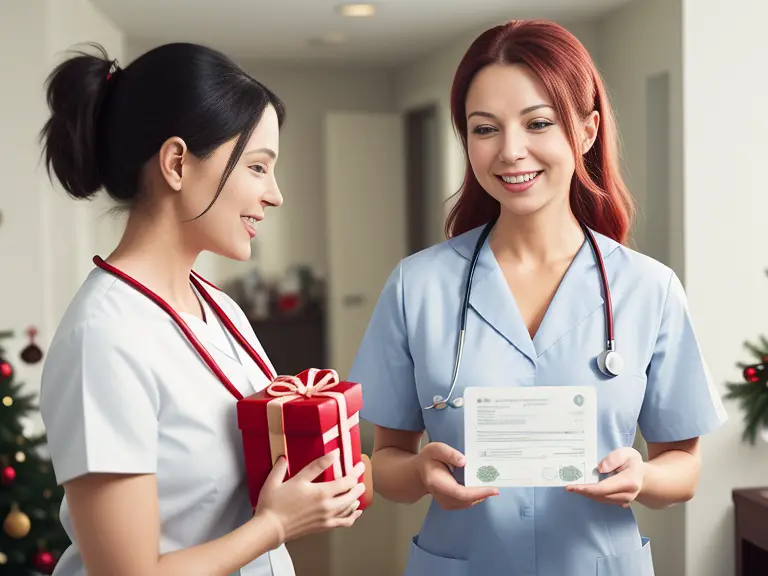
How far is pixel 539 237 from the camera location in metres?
1.65

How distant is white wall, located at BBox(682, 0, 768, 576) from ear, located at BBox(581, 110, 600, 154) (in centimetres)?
241

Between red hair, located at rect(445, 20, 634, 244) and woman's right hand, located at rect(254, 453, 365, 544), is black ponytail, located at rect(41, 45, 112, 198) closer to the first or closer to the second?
woman's right hand, located at rect(254, 453, 365, 544)

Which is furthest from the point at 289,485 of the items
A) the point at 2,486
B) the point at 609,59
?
the point at 609,59

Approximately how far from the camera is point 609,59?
201 inches

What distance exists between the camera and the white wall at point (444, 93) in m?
6.20

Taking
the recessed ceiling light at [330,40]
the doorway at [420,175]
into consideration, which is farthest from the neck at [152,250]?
the doorway at [420,175]

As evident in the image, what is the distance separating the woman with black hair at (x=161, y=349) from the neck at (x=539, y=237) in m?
0.55

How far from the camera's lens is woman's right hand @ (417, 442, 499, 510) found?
1.44 m

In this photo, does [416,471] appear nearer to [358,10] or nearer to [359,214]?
[358,10]

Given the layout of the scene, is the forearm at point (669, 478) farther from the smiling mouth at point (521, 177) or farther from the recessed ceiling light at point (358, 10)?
the recessed ceiling light at point (358, 10)

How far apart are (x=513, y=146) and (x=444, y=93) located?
5088 millimetres

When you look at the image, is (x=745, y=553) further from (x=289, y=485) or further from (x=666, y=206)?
(x=289, y=485)

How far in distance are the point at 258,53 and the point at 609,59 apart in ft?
9.71

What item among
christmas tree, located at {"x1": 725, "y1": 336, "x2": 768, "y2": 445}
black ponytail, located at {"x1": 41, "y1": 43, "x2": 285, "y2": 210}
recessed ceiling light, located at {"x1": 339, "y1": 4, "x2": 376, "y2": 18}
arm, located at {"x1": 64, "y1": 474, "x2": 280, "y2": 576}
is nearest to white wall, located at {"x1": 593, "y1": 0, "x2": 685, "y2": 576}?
christmas tree, located at {"x1": 725, "y1": 336, "x2": 768, "y2": 445}
